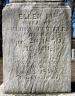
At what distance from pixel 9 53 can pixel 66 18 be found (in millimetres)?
876

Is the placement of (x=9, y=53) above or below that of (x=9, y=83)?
above

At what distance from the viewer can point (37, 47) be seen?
172 centimetres

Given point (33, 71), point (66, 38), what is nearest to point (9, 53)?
point (33, 71)

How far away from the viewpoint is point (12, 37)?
1.71 meters

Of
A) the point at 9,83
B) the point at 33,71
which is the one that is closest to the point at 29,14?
→ the point at 33,71

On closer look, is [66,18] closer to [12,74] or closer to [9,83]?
[12,74]

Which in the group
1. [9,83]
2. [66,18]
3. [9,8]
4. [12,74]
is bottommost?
[9,83]

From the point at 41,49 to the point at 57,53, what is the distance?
0.72 ft

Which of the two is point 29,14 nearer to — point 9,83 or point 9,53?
point 9,53

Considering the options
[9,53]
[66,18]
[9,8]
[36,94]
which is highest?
[9,8]

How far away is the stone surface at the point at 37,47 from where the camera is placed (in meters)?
1.69

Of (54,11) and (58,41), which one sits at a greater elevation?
(54,11)

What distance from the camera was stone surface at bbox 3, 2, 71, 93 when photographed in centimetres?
169

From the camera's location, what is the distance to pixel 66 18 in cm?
170
